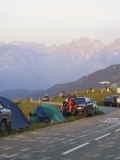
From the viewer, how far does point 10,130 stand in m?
22.1

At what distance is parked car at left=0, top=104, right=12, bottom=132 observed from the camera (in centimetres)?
2066

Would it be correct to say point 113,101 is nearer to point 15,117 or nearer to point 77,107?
point 77,107

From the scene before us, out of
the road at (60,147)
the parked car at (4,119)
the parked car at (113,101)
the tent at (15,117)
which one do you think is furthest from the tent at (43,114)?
the parked car at (113,101)

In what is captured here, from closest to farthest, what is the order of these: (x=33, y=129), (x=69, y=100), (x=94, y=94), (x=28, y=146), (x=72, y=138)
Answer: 1. (x=28, y=146)
2. (x=72, y=138)
3. (x=33, y=129)
4. (x=69, y=100)
5. (x=94, y=94)

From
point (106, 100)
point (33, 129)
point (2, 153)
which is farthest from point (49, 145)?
point (106, 100)

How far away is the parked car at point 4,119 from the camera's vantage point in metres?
20.7

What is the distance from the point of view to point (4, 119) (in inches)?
826

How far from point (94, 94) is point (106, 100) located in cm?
2150

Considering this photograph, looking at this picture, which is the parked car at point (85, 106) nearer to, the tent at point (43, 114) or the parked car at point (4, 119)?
the tent at point (43, 114)

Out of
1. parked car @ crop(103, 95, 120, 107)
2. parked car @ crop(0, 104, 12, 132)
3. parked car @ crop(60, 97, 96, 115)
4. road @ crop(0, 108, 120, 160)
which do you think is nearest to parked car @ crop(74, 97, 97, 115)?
parked car @ crop(60, 97, 96, 115)

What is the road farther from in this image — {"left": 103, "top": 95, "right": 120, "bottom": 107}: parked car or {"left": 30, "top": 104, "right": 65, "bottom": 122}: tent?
{"left": 103, "top": 95, "right": 120, "bottom": 107}: parked car

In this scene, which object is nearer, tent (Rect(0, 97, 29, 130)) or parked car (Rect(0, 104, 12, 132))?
parked car (Rect(0, 104, 12, 132))

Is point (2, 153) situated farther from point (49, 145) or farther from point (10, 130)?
point (10, 130)

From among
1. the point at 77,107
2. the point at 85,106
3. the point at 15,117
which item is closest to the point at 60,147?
the point at 15,117
